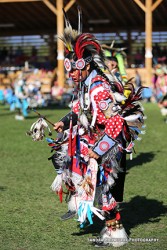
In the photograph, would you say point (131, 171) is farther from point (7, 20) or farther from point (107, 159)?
point (7, 20)

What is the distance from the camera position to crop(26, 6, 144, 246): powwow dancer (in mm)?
4754

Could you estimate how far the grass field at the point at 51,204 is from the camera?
5.12 meters

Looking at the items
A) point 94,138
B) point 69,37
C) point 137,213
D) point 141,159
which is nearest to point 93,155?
point 94,138

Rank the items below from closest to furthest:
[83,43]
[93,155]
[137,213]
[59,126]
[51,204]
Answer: [93,155], [83,43], [59,126], [137,213], [51,204]

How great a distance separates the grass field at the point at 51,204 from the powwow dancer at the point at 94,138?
1.18 ft

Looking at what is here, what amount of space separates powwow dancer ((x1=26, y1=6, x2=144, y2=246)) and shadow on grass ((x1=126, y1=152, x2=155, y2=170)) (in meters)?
4.05

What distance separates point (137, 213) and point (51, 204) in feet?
3.28

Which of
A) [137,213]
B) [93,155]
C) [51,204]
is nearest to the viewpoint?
[93,155]

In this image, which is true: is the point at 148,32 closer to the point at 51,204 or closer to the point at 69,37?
the point at 51,204

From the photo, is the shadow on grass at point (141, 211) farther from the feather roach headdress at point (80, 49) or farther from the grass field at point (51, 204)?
the feather roach headdress at point (80, 49)

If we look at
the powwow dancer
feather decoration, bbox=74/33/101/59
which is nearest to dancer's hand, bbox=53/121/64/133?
the powwow dancer

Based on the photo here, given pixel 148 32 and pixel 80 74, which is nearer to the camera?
pixel 80 74

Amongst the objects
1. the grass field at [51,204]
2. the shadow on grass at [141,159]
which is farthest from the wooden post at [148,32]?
the shadow on grass at [141,159]

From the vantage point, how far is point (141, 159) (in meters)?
9.80
